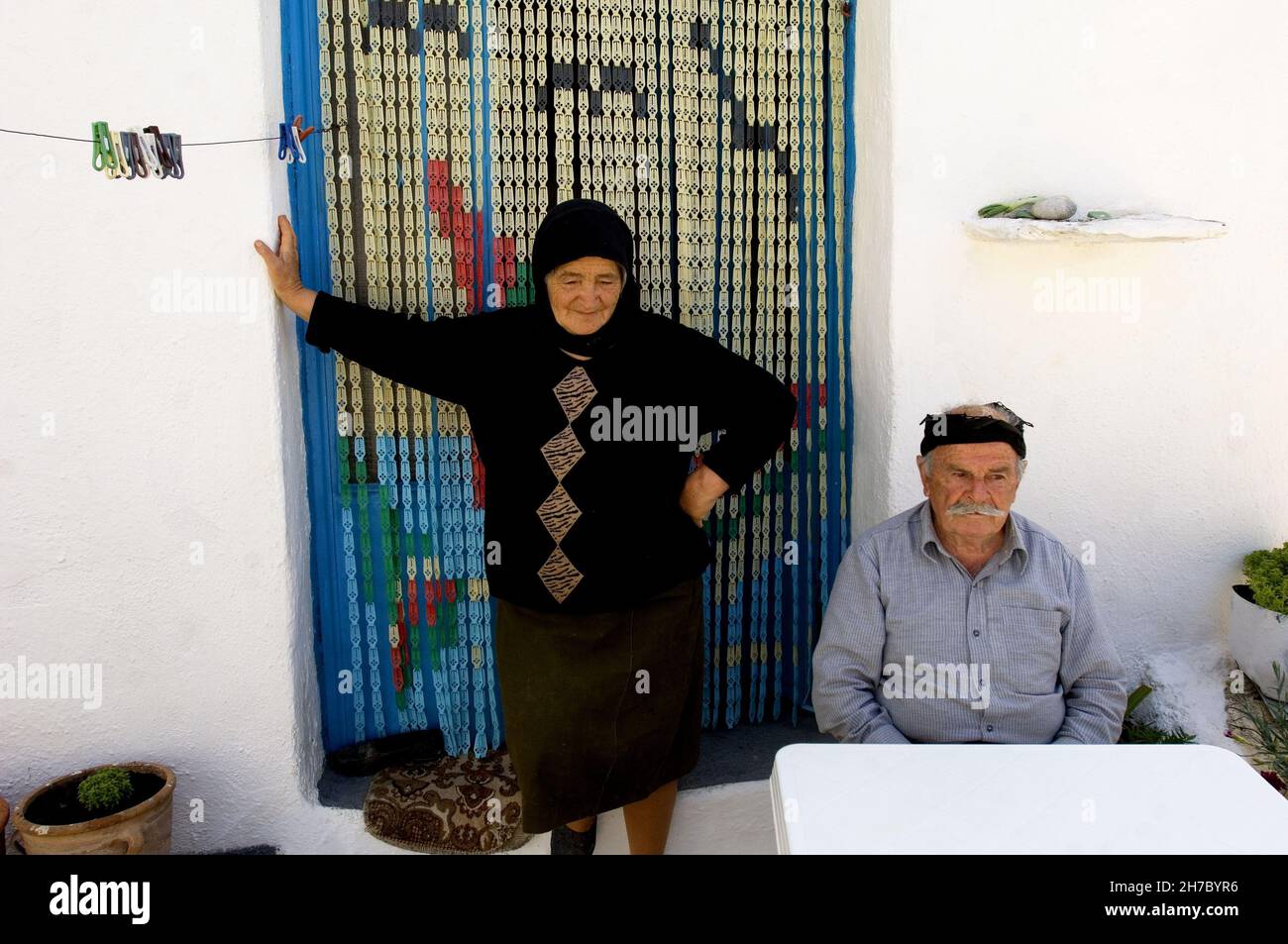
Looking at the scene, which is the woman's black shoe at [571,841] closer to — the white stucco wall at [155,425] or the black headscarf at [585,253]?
the white stucco wall at [155,425]

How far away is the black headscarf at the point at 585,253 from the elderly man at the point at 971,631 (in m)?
0.87

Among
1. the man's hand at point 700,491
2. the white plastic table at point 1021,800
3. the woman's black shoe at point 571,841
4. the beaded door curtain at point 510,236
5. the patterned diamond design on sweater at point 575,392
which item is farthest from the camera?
the beaded door curtain at point 510,236

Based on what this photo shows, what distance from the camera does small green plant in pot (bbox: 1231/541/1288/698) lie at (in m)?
2.88

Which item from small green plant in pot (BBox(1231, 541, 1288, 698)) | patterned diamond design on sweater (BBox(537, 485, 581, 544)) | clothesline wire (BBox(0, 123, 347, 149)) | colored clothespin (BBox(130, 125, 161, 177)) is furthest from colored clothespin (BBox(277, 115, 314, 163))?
small green plant in pot (BBox(1231, 541, 1288, 698))

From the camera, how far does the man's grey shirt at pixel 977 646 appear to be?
7.64 ft

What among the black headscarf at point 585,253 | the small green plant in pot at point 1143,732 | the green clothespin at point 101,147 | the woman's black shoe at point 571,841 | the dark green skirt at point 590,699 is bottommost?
the woman's black shoe at point 571,841

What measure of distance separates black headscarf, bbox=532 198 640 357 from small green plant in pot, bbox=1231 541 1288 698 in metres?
2.16

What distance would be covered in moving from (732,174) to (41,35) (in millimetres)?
1945

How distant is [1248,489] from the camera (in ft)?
10.3

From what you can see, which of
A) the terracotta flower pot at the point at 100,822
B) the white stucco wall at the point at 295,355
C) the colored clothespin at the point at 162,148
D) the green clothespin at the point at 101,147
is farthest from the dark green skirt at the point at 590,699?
the green clothespin at the point at 101,147

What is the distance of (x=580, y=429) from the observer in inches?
95.9

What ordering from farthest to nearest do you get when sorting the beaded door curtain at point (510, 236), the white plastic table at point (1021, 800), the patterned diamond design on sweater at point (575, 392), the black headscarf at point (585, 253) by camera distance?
the beaded door curtain at point (510, 236) → the patterned diamond design on sweater at point (575, 392) → the black headscarf at point (585, 253) → the white plastic table at point (1021, 800)

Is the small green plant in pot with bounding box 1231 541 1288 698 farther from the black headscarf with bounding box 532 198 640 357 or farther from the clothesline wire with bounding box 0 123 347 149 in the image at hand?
the clothesline wire with bounding box 0 123 347 149

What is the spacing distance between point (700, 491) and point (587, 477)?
331 mm
